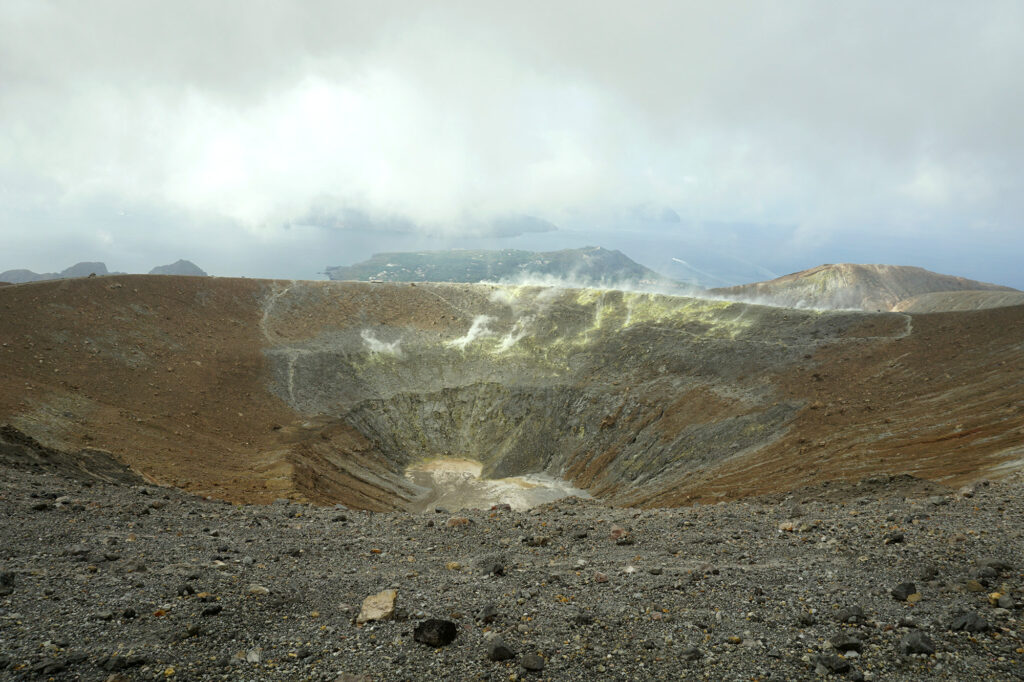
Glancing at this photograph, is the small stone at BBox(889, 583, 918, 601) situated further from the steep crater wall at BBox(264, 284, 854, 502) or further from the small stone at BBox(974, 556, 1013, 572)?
the steep crater wall at BBox(264, 284, 854, 502)

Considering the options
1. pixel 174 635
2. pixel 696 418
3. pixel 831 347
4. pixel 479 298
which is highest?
pixel 479 298

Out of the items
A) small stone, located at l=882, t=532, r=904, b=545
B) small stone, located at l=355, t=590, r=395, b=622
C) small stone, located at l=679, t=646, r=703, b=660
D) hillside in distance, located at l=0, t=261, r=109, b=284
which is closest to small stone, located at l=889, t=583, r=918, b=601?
small stone, located at l=882, t=532, r=904, b=545

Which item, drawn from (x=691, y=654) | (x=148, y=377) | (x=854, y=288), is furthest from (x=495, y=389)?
(x=854, y=288)

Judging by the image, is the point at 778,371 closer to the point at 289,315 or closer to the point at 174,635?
the point at 174,635

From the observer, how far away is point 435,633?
8.34m

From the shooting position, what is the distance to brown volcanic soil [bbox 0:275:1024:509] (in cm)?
2483

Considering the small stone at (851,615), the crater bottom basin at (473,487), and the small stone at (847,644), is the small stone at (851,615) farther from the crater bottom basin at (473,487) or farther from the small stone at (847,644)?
the crater bottom basin at (473,487)

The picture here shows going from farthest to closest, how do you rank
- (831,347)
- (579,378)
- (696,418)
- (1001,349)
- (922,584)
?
(579,378) < (831,347) < (696,418) < (1001,349) < (922,584)

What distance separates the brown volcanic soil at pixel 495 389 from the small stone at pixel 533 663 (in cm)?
1584

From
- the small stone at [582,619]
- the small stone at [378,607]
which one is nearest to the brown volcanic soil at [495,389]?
the small stone at [582,619]

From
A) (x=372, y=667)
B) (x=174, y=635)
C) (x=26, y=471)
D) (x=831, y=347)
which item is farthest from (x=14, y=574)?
(x=831, y=347)

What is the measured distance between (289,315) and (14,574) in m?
47.5

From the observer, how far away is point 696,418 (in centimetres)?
3666

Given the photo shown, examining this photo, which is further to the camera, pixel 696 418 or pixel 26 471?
pixel 696 418
